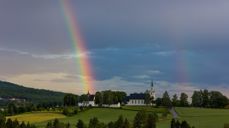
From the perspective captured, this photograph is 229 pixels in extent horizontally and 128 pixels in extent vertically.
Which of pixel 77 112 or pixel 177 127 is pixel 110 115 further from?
pixel 177 127

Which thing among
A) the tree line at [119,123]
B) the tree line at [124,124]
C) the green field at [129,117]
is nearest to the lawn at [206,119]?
the green field at [129,117]

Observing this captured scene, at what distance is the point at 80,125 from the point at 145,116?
20.2m

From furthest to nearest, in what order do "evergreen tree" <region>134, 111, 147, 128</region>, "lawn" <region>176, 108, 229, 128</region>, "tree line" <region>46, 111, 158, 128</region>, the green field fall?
the green field → "lawn" <region>176, 108, 229, 128</region> → "evergreen tree" <region>134, 111, 147, 128</region> → "tree line" <region>46, 111, 158, 128</region>

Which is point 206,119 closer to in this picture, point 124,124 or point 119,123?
point 119,123

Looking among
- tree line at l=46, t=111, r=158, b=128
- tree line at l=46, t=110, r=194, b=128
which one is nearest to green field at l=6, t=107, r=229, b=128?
tree line at l=46, t=111, r=158, b=128

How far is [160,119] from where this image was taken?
145m

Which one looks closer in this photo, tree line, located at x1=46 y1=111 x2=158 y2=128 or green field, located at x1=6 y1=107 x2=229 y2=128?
tree line, located at x1=46 y1=111 x2=158 y2=128

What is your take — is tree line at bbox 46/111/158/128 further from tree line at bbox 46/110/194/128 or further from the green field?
the green field

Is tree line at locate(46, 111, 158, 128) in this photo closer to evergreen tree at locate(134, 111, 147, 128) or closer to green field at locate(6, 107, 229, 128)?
evergreen tree at locate(134, 111, 147, 128)

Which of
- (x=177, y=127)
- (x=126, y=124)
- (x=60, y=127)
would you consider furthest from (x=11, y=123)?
(x=177, y=127)

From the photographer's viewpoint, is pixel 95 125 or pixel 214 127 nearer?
pixel 95 125

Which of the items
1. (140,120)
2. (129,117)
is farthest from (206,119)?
(140,120)

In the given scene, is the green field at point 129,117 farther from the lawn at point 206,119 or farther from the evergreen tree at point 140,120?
the evergreen tree at point 140,120

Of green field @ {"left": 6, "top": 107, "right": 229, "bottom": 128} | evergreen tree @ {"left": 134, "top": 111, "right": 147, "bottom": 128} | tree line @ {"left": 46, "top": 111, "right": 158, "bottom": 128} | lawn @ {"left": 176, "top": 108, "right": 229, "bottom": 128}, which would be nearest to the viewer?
tree line @ {"left": 46, "top": 111, "right": 158, "bottom": 128}
